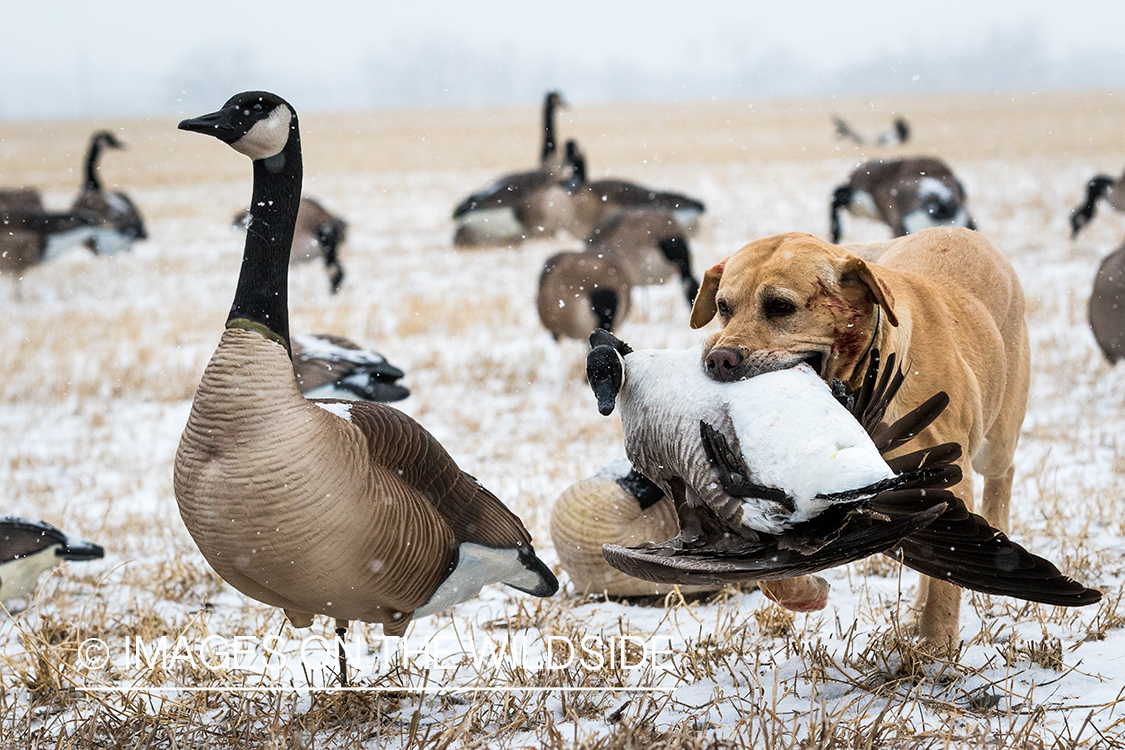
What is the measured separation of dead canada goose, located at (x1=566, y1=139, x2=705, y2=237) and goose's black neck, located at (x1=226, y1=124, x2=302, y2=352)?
10994 mm

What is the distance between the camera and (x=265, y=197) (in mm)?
3000

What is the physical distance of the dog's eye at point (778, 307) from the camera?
8.59 feet

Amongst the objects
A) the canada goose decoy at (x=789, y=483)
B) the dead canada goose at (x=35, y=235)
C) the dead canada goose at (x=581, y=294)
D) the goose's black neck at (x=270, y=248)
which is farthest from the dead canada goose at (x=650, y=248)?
the dead canada goose at (x=35, y=235)

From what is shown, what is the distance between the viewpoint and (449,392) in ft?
26.9

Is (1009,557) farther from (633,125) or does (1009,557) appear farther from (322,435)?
(633,125)

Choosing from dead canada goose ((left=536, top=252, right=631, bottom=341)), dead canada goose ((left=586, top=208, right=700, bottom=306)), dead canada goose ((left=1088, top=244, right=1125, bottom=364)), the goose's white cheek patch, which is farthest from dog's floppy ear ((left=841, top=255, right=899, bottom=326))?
dead canada goose ((left=586, top=208, right=700, bottom=306))

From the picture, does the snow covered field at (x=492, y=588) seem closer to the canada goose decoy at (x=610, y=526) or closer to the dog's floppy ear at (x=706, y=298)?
the canada goose decoy at (x=610, y=526)

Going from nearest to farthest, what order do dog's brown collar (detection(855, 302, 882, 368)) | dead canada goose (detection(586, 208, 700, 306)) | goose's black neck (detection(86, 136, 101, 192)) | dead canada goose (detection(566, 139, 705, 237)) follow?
dog's brown collar (detection(855, 302, 882, 368)) < dead canada goose (detection(586, 208, 700, 306)) < dead canada goose (detection(566, 139, 705, 237)) < goose's black neck (detection(86, 136, 101, 192))

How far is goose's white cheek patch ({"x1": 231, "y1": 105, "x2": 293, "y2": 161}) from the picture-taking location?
2.85 meters

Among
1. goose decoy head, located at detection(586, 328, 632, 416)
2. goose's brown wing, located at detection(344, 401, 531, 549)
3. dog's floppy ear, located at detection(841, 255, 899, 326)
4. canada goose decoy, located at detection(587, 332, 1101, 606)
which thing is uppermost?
dog's floppy ear, located at detection(841, 255, 899, 326)

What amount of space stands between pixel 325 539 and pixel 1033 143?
116 ft

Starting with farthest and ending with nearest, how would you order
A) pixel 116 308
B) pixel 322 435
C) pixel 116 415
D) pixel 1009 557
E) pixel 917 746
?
1. pixel 116 308
2. pixel 116 415
3. pixel 322 435
4. pixel 917 746
5. pixel 1009 557

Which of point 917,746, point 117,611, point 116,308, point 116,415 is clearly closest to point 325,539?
point 917,746

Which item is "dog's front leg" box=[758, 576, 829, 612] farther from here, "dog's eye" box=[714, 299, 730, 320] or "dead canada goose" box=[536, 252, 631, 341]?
"dead canada goose" box=[536, 252, 631, 341]
